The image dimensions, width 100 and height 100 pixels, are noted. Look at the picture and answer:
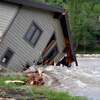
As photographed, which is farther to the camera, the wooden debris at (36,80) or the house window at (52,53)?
the house window at (52,53)

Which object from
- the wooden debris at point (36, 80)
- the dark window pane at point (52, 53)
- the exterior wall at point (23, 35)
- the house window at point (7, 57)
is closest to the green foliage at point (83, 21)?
the dark window pane at point (52, 53)

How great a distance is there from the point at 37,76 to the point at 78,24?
4804 centimetres

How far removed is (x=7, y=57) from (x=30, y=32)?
101 inches

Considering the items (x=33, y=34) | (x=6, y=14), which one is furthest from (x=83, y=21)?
(x=6, y=14)

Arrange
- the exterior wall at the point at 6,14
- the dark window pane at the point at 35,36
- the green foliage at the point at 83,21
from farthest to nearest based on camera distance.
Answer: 1. the green foliage at the point at 83,21
2. the dark window pane at the point at 35,36
3. the exterior wall at the point at 6,14

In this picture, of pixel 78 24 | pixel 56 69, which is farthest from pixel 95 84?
pixel 78 24

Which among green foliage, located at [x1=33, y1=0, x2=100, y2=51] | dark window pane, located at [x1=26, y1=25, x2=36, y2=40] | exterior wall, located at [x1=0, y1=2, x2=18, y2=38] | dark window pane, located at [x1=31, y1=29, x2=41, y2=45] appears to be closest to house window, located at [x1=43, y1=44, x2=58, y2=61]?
dark window pane, located at [x1=31, y1=29, x2=41, y2=45]

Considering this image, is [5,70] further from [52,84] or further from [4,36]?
[52,84]

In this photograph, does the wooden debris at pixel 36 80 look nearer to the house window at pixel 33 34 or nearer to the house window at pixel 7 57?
the house window at pixel 7 57

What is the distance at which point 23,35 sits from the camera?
26797 millimetres

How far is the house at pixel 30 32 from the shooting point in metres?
25.7

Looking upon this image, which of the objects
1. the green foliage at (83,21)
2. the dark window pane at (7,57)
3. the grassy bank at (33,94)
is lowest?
the grassy bank at (33,94)

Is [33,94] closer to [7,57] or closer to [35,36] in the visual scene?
[7,57]

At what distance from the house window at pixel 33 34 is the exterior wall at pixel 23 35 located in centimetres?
28
